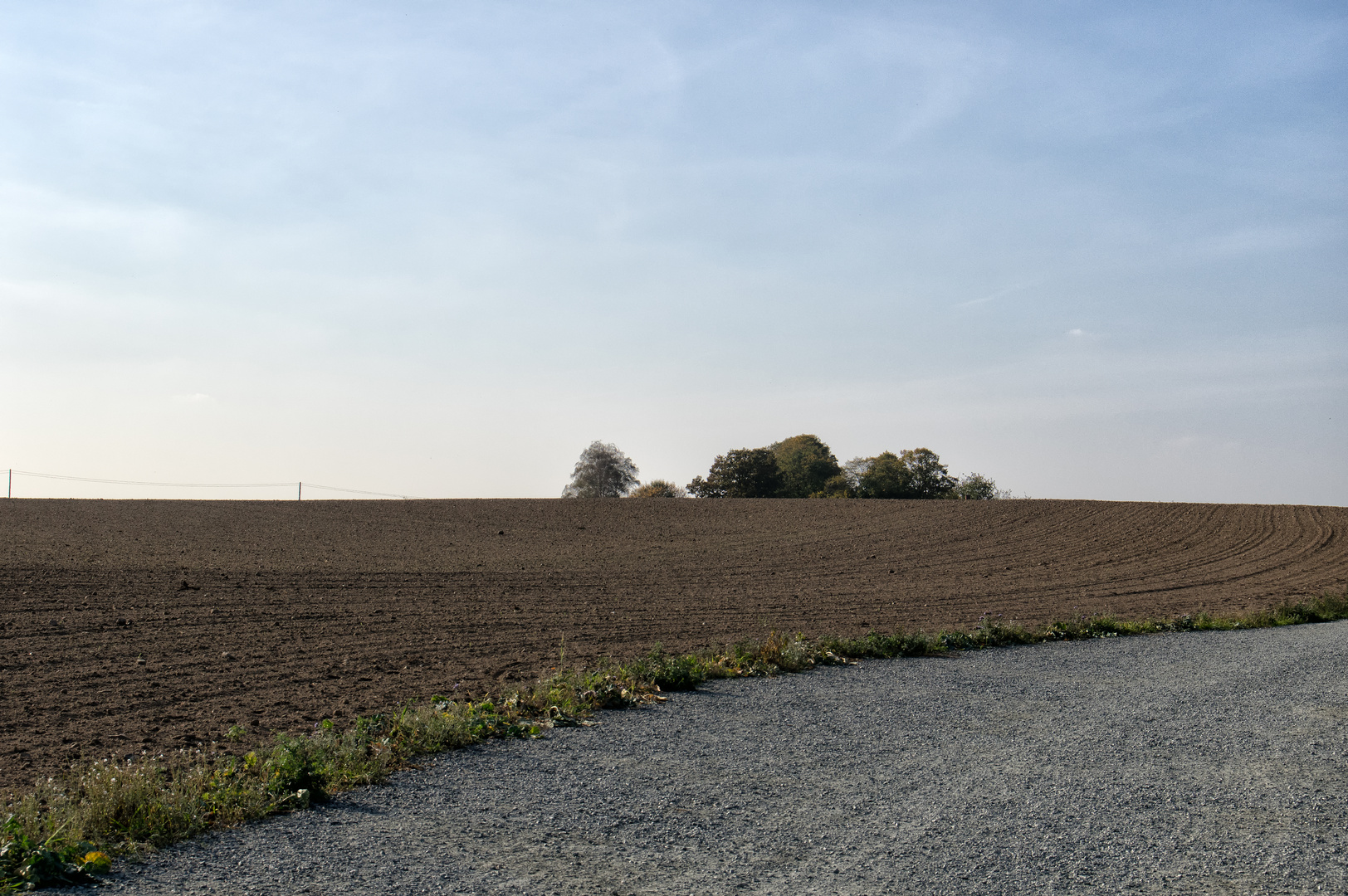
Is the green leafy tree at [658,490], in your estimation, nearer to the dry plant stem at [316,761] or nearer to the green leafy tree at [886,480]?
the green leafy tree at [886,480]

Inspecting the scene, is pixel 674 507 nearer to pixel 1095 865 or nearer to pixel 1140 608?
pixel 1140 608

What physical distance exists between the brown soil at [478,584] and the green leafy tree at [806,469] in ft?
76.0

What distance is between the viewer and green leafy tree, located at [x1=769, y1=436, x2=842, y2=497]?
67.4m

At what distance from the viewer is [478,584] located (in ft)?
68.1

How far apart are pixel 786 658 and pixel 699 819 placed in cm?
530

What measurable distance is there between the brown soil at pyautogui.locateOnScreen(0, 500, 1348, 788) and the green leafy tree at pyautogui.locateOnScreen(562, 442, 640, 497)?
87.4 ft

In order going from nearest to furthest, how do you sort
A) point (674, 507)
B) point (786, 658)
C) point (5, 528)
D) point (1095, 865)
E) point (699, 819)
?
point (1095, 865) < point (699, 819) < point (786, 658) < point (5, 528) < point (674, 507)

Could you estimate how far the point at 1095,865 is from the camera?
4.98m

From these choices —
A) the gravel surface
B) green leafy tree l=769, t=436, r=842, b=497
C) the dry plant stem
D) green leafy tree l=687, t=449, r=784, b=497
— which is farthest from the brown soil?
green leafy tree l=769, t=436, r=842, b=497

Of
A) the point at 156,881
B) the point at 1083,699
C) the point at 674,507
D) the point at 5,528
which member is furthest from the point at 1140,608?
the point at 5,528

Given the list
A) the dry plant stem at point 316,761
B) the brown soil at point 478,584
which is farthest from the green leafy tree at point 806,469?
the dry plant stem at point 316,761

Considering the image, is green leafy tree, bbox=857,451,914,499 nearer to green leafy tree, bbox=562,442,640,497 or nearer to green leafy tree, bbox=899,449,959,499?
green leafy tree, bbox=899,449,959,499

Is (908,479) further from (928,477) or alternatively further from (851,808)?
(851,808)

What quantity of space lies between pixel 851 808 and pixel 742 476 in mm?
56283
